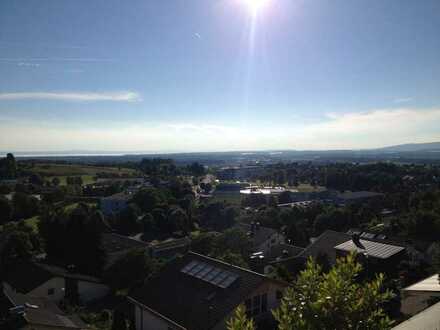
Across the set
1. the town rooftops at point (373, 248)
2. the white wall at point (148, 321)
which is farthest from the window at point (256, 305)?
the town rooftops at point (373, 248)

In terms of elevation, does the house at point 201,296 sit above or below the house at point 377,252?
above

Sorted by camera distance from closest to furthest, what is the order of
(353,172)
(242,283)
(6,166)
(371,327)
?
(371,327) → (242,283) → (6,166) → (353,172)

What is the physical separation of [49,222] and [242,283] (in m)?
21.2

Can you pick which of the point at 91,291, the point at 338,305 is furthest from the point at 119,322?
the point at 338,305

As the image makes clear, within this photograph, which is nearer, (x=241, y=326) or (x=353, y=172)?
(x=241, y=326)

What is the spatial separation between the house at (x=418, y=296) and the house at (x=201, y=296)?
14.8 feet

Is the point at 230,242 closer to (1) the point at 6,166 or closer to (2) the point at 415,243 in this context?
(2) the point at 415,243

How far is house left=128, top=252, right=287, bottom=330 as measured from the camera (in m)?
11.9

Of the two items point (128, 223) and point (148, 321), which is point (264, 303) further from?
point (128, 223)

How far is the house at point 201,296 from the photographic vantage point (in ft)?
39.1

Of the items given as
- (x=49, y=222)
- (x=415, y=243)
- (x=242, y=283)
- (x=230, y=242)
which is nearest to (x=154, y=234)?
(x=49, y=222)

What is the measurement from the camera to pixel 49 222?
93.6 ft

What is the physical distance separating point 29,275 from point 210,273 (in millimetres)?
13161

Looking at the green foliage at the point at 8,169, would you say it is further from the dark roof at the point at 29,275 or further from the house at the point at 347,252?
the house at the point at 347,252
